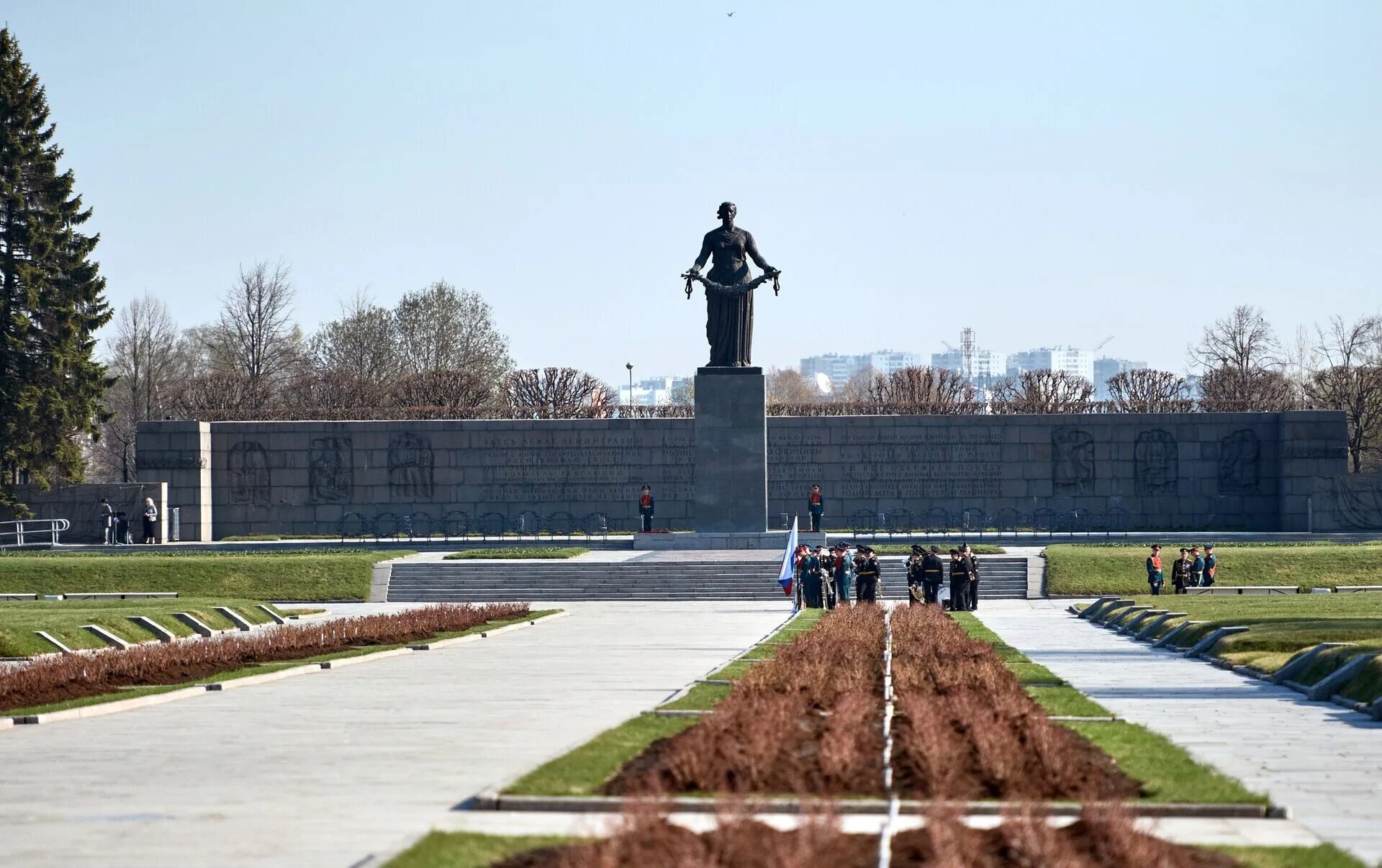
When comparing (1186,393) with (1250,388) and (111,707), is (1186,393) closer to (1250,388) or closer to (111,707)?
(1250,388)

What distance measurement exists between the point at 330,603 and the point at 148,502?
15366mm

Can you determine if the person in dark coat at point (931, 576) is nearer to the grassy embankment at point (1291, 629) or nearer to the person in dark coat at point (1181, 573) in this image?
the grassy embankment at point (1291, 629)

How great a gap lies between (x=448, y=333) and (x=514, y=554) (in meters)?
39.7

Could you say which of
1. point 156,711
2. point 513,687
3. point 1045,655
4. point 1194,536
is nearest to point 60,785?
point 156,711

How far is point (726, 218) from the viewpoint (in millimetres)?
41219

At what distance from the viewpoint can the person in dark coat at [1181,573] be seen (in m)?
35.0

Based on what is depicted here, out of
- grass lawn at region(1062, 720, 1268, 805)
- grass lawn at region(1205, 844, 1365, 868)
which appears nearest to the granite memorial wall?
grass lawn at region(1062, 720, 1268, 805)

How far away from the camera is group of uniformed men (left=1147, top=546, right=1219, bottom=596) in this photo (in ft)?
115

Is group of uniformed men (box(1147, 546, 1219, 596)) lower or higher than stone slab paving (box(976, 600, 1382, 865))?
higher

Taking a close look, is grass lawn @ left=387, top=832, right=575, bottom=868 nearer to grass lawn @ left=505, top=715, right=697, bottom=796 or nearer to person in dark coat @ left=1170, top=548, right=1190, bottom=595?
grass lawn @ left=505, top=715, right=697, bottom=796

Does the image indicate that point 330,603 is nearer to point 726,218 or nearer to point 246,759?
point 726,218

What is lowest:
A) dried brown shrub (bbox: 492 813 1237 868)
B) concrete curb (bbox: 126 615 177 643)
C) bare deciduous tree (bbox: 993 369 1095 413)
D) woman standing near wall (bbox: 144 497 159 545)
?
concrete curb (bbox: 126 615 177 643)

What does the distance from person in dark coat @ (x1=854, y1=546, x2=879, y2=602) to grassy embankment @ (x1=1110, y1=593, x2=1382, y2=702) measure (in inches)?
186

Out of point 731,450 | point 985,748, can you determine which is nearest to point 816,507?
point 731,450
